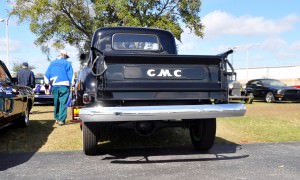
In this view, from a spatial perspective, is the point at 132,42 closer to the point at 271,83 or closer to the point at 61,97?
the point at 61,97

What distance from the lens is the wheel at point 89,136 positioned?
525 cm

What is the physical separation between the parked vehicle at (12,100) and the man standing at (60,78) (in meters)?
0.65

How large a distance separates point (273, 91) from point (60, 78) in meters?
13.3

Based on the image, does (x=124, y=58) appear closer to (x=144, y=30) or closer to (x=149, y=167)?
(x=149, y=167)

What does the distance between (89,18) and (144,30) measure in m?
17.3

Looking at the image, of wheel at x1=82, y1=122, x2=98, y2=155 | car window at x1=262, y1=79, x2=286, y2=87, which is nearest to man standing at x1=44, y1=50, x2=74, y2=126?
wheel at x1=82, y1=122, x2=98, y2=155

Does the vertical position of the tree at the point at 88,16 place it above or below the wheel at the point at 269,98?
above

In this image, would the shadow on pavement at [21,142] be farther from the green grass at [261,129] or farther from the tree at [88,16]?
the tree at [88,16]

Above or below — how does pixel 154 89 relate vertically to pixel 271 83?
below

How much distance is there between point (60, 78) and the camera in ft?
27.0

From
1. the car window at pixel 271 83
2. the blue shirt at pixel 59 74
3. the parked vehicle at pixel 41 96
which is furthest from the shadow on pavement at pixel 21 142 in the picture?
the car window at pixel 271 83

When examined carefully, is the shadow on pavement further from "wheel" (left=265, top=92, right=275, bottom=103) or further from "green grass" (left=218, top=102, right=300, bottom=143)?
"wheel" (left=265, top=92, right=275, bottom=103)

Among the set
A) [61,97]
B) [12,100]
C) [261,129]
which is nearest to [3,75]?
[12,100]

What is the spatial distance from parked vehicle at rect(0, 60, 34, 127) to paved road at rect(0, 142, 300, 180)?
2.66 ft
